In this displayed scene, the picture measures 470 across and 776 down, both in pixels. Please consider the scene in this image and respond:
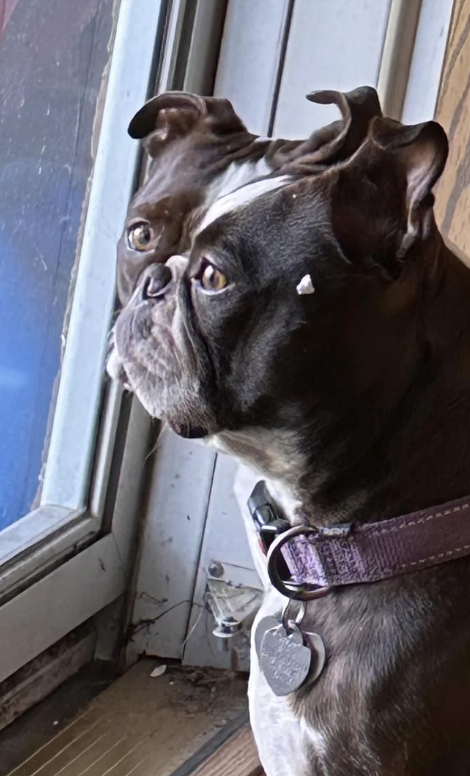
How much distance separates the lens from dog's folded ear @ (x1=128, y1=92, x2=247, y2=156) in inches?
33.1

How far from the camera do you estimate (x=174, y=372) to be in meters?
0.76

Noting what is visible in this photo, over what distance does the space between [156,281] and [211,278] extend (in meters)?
0.07

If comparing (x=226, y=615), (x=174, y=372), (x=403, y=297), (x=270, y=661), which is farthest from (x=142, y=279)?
(x=226, y=615)

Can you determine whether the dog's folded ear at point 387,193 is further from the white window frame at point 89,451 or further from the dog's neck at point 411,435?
the white window frame at point 89,451

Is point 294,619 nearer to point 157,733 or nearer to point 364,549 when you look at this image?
point 364,549

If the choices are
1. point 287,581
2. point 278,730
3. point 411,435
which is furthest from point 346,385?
point 278,730

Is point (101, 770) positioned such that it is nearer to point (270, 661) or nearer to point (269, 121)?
point (270, 661)

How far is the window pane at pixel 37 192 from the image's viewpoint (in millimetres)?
1128

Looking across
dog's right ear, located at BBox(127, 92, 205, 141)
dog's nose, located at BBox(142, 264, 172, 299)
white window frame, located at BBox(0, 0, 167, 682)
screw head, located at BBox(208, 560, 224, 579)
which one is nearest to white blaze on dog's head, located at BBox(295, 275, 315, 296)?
dog's nose, located at BBox(142, 264, 172, 299)

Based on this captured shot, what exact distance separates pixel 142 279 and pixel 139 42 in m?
0.47

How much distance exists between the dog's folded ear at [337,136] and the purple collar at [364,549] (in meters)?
0.26

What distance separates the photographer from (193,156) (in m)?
0.82

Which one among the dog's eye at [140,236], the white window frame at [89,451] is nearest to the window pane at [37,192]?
the white window frame at [89,451]

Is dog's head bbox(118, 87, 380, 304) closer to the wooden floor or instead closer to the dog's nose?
the dog's nose
